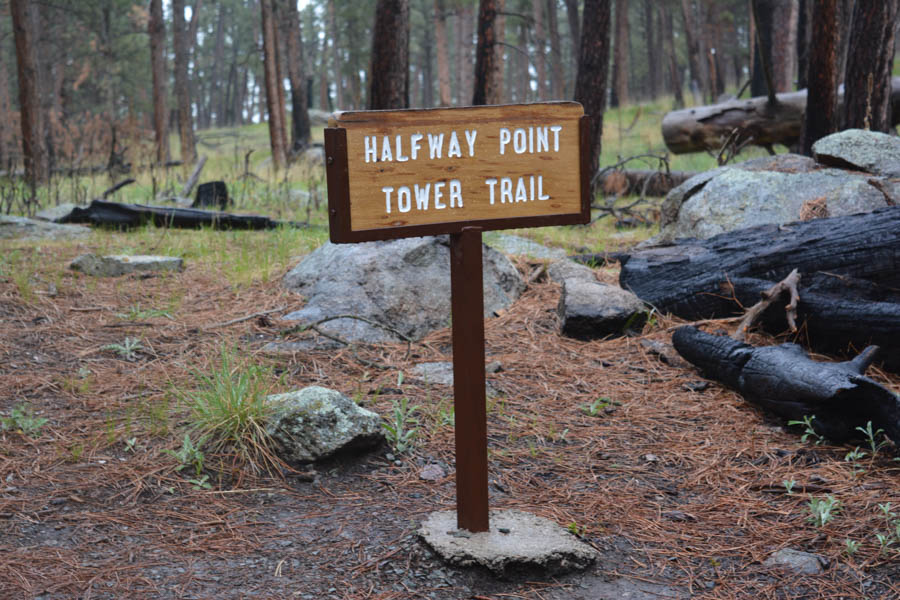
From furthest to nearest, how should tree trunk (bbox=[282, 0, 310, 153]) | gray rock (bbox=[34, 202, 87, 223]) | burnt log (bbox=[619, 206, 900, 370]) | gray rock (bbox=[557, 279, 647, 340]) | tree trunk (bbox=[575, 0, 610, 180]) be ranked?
1. tree trunk (bbox=[282, 0, 310, 153])
2. tree trunk (bbox=[575, 0, 610, 180])
3. gray rock (bbox=[34, 202, 87, 223])
4. gray rock (bbox=[557, 279, 647, 340])
5. burnt log (bbox=[619, 206, 900, 370])

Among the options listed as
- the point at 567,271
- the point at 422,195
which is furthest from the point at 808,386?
the point at 567,271

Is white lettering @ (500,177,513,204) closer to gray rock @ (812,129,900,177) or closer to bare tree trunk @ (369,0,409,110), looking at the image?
gray rock @ (812,129,900,177)

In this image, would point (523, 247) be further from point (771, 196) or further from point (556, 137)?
point (556, 137)

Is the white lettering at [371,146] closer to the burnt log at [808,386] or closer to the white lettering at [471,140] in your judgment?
the white lettering at [471,140]

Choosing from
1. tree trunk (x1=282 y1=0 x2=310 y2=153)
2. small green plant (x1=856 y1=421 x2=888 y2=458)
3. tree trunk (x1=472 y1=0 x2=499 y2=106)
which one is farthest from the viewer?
tree trunk (x1=282 y1=0 x2=310 y2=153)

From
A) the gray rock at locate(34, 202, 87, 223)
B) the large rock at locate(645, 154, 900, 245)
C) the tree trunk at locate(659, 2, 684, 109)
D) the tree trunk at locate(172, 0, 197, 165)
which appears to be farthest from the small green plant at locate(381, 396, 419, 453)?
the tree trunk at locate(659, 2, 684, 109)

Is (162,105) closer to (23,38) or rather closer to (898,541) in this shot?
(23,38)

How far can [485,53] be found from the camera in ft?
34.7

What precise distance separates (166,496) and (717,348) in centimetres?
280

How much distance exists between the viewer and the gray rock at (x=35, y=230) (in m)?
7.23

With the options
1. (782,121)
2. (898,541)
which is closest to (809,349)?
(898,541)

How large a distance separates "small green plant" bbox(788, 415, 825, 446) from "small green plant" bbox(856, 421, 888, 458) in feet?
0.55

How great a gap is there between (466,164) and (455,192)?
98 mm

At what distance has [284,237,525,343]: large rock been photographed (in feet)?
16.1
